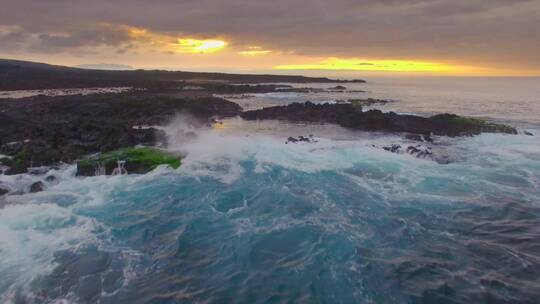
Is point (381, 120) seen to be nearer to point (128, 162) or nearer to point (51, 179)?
point (128, 162)

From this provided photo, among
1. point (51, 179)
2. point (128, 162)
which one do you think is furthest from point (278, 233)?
point (51, 179)

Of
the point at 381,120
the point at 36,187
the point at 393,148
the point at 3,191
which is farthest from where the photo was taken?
the point at 381,120

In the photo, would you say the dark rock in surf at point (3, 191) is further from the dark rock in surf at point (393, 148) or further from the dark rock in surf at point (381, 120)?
the dark rock in surf at point (381, 120)

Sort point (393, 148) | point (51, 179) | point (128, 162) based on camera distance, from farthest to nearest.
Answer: point (393, 148)
point (128, 162)
point (51, 179)

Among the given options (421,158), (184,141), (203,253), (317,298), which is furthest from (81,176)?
(421,158)

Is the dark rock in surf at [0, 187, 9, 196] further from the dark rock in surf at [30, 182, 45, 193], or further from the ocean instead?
the dark rock in surf at [30, 182, 45, 193]

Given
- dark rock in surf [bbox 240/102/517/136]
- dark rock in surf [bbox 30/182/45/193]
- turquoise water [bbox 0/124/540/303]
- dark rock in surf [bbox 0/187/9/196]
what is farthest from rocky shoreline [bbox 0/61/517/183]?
turquoise water [bbox 0/124/540/303]

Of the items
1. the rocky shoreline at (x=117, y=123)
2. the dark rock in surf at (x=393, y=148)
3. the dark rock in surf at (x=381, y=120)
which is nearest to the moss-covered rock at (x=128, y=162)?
the rocky shoreline at (x=117, y=123)

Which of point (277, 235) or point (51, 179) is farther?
point (51, 179)

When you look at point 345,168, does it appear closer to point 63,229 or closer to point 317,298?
point 317,298
